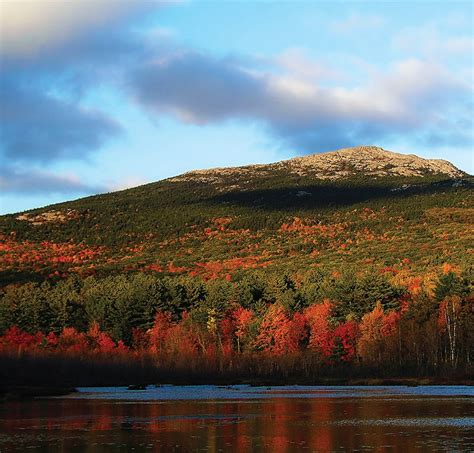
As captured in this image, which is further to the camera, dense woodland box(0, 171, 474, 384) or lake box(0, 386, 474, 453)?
dense woodland box(0, 171, 474, 384)

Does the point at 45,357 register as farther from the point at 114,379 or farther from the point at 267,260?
the point at 267,260

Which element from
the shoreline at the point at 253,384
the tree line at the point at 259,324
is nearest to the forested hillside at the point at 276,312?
the tree line at the point at 259,324

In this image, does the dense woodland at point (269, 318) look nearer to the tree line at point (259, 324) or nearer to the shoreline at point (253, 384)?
the tree line at point (259, 324)

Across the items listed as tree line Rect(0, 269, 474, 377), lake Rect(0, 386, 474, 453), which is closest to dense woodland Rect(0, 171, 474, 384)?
tree line Rect(0, 269, 474, 377)

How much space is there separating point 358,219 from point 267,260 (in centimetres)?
3642

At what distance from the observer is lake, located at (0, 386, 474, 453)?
36.9 meters

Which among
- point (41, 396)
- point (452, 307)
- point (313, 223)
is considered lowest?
point (41, 396)

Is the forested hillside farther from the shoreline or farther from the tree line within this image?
the shoreline

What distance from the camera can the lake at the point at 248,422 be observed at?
36875 millimetres

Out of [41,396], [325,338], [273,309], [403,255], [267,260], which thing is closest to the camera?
[41,396]

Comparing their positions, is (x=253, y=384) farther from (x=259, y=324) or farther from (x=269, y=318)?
(x=259, y=324)

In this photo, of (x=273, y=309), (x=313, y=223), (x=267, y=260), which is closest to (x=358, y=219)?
(x=313, y=223)

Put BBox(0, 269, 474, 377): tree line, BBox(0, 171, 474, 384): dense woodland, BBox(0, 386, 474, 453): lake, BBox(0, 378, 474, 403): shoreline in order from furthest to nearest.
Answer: BBox(0, 269, 474, 377): tree line → BBox(0, 171, 474, 384): dense woodland → BBox(0, 378, 474, 403): shoreline → BBox(0, 386, 474, 453): lake

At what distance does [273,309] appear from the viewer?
109 meters
